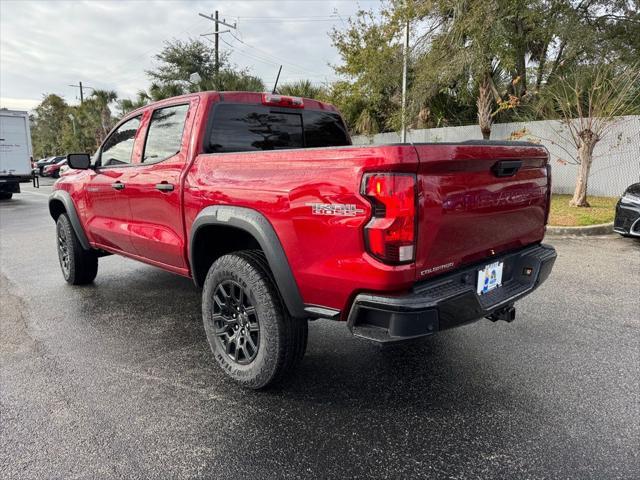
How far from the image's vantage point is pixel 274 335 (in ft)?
8.37

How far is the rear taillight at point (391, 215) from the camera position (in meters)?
2.01

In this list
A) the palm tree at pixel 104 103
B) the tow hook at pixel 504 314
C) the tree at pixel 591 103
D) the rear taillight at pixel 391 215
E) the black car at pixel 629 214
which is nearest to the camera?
the rear taillight at pixel 391 215

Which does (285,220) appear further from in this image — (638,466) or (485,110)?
(485,110)

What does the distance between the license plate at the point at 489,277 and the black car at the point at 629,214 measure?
482cm

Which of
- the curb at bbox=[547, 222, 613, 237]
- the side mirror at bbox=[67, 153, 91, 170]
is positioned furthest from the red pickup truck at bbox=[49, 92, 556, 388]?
the curb at bbox=[547, 222, 613, 237]

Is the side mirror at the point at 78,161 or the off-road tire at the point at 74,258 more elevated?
the side mirror at the point at 78,161

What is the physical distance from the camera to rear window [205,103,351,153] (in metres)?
3.28

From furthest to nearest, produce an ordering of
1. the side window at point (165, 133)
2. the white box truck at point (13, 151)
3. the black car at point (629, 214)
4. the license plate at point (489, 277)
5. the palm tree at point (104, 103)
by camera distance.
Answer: the palm tree at point (104, 103) → the white box truck at point (13, 151) → the black car at point (629, 214) → the side window at point (165, 133) → the license plate at point (489, 277)

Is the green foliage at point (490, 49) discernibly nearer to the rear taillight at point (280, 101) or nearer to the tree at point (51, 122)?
the rear taillight at point (280, 101)

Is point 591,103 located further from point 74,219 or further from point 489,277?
point 74,219

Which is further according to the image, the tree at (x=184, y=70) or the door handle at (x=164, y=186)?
the tree at (x=184, y=70)

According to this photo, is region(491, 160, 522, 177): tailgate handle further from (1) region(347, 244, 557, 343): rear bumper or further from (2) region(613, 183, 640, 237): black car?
(2) region(613, 183, 640, 237): black car

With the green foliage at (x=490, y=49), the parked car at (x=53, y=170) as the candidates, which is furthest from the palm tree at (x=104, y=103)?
the green foliage at (x=490, y=49)

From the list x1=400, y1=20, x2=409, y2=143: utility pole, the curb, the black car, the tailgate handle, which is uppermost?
x1=400, y1=20, x2=409, y2=143: utility pole
